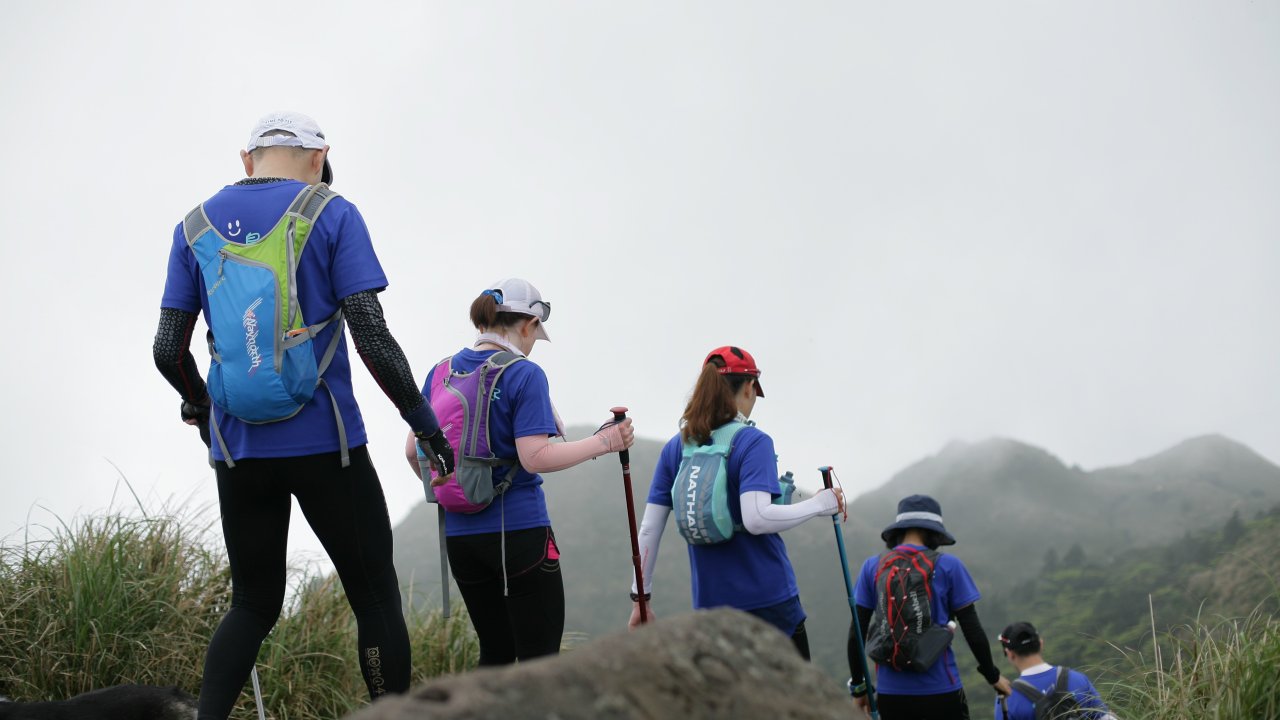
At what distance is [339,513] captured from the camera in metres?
3.58

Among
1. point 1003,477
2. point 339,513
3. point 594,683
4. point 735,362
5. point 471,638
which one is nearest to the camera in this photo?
point 594,683

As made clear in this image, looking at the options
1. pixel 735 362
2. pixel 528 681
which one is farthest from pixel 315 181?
pixel 528 681

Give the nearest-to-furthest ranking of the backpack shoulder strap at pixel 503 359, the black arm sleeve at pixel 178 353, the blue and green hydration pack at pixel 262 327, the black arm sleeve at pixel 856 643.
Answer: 1. the blue and green hydration pack at pixel 262 327
2. the black arm sleeve at pixel 178 353
3. the backpack shoulder strap at pixel 503 359
4. the black arm sleeve at pixel 856 643

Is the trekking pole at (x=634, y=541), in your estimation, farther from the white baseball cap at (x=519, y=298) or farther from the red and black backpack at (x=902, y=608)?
the red and black backpack at (x=902, y=608)

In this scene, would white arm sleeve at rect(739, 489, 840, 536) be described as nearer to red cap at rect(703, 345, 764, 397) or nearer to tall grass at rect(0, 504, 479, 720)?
red cap at rect(703, 345, 764, 397)

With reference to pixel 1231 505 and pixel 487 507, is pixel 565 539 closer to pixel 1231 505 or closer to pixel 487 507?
pixel 1231 505

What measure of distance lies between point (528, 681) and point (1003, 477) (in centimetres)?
11221

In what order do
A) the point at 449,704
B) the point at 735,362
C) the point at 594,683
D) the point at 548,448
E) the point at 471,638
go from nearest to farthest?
the point at 449,704, the point at 594,683, the point at 548,448, the point at 735,362, the point at 471,638

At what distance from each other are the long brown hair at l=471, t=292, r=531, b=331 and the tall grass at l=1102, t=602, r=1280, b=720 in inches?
135

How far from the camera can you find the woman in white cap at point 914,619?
5.83 m

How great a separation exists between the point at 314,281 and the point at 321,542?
893 millimetres

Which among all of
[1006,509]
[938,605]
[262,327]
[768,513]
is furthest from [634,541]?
[1006,509]

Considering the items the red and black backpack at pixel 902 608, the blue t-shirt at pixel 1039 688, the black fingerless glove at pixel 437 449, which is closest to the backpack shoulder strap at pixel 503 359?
the black fingerless glove at pixel 437 449

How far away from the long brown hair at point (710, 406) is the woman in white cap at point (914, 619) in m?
1.40
